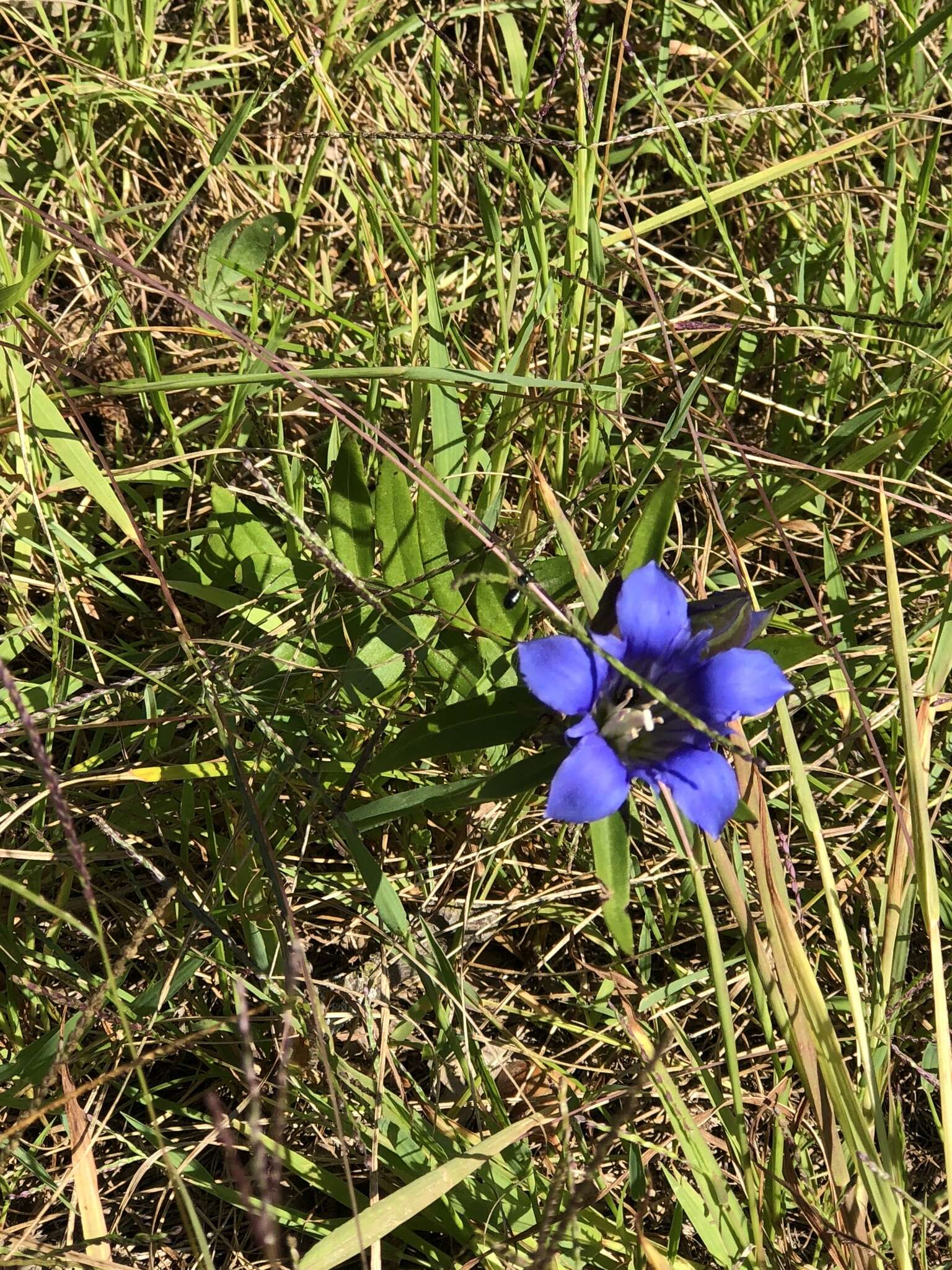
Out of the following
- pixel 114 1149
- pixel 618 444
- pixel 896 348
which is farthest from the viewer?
pixel 896 348

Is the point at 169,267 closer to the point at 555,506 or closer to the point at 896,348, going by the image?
the point at 555,506

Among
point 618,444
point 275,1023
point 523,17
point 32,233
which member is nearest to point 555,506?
point 618,444

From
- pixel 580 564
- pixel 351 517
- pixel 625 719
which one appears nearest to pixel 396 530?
pixel 351 517

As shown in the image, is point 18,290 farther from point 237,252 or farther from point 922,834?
point 922,834

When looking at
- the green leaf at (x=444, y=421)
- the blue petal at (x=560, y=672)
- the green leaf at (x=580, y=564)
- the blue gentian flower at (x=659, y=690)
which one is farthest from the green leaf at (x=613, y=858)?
the green leaf at (x=444, y=421)

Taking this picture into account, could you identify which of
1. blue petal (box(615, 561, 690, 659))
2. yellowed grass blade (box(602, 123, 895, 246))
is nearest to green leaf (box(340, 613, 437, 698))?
blue petal (box(615, 561, 690, 659))

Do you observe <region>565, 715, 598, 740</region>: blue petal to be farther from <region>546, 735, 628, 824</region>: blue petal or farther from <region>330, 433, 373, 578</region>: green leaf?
<region>330, 433, 373, 578</region>: green leaf
